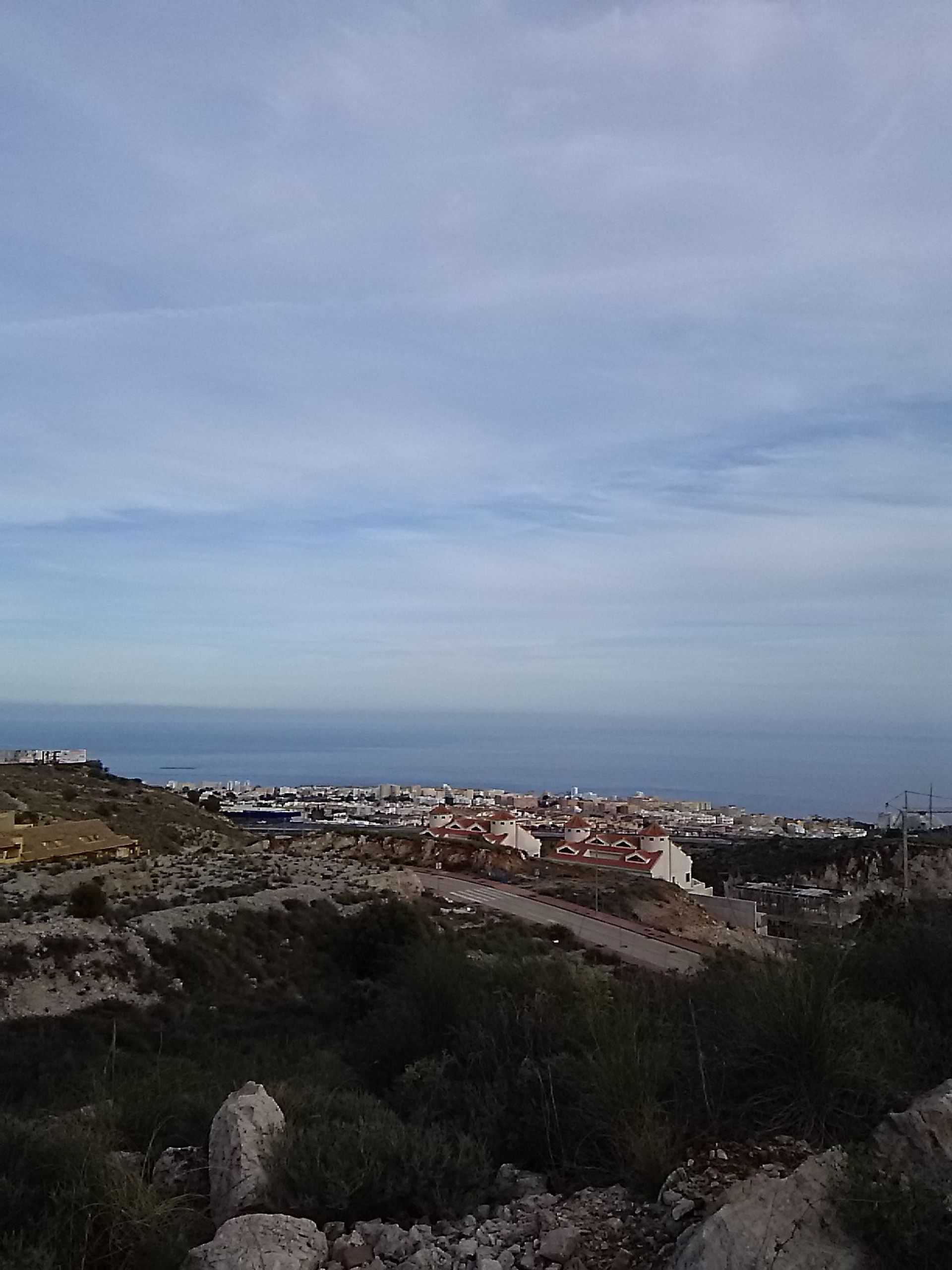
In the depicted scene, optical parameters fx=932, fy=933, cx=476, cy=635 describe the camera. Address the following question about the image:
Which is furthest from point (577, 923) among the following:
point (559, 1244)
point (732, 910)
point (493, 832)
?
point (493, 832)

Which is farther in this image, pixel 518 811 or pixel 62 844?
pixel 518 811

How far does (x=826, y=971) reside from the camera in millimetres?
7086

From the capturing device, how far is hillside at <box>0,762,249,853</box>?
4456 cm

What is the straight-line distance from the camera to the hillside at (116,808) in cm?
4456

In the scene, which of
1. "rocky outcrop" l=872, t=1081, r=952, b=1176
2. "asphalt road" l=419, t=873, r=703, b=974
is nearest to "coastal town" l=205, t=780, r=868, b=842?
"asphalt road" l=419, t=873, r=703, b=974

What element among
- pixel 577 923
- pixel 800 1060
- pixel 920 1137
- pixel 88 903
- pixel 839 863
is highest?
pixel 800 1060

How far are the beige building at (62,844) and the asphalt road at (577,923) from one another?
1256 cm

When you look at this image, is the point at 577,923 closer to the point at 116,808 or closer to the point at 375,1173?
the point at 375,1173

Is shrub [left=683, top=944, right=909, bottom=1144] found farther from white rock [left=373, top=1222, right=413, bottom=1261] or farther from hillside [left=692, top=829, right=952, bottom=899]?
hillside [left=692, top=829, right=952, bottom=899]

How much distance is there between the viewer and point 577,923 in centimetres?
3177

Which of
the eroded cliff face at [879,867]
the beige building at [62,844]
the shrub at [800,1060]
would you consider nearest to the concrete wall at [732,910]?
the eroded cliff face at [879,867]

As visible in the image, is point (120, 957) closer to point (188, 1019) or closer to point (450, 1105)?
point (188, 1019)

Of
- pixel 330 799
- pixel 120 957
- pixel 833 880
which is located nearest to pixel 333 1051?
pixel 120 957

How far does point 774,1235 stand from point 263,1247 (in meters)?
2.62
